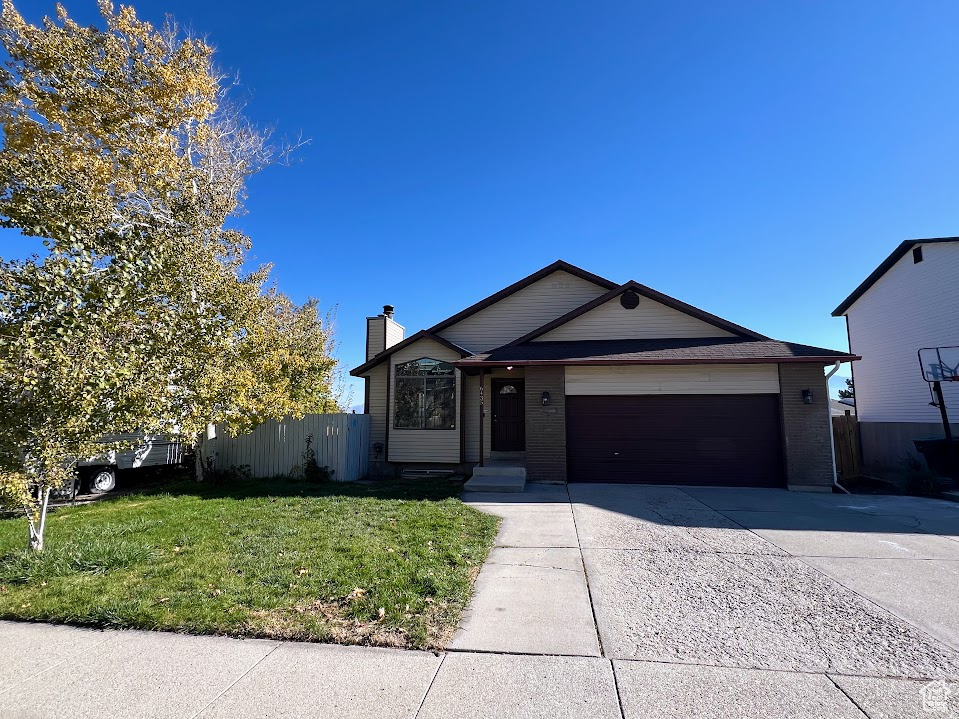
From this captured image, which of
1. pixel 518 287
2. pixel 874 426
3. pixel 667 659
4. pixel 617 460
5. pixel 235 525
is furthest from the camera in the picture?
pixel 874 426

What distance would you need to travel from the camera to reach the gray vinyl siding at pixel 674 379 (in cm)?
1052

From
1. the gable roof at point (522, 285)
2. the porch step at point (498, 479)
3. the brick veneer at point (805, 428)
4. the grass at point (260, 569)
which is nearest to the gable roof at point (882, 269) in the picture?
the brick veneer at point (805, 428)

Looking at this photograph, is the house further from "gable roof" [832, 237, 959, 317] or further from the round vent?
"gable roof" [832, 237, 959, 317]

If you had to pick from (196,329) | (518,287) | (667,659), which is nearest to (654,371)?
(518,287)

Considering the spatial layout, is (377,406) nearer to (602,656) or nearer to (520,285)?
(520,285)

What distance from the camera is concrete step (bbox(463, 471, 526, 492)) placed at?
31.7 feet

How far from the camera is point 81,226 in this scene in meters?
5.55

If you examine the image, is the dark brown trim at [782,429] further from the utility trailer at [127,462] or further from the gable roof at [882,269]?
the utility trailer at [127,462]

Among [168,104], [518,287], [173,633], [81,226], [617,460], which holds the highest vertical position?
[168,104]

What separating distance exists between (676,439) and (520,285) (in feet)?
21.1

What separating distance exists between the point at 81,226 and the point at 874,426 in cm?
2100

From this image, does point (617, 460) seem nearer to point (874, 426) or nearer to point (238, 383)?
point (238, 383)

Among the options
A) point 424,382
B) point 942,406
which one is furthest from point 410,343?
point 942,406

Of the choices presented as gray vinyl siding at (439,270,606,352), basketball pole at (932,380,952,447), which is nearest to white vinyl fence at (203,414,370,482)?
gray vinyl siding at (439,270,606,352)
